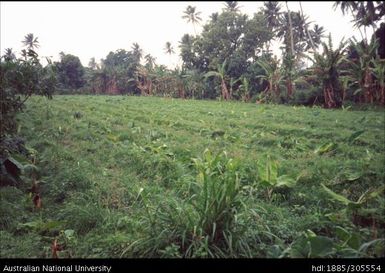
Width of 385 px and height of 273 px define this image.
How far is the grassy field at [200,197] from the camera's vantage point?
3.85m

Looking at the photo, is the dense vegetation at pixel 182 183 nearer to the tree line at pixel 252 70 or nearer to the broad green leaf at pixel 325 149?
the broad green leaf at pixel 325 149

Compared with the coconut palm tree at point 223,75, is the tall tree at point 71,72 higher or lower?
higher

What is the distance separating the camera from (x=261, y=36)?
3609cm

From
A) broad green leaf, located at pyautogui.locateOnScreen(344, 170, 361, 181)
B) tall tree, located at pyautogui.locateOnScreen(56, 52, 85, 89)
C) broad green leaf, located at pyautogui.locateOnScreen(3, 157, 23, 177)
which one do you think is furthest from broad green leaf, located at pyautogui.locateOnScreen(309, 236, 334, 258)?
tall tree, located at pyautogui.locateOnScreen(56, 52, 85, 89)

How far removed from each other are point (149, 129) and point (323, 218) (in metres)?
7.83

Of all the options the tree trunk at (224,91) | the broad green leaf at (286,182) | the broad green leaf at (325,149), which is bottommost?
the broad green leaf at (286,182)

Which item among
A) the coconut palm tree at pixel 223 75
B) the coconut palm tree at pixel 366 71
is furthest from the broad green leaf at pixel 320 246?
the coconut palm tree at pixel 223 75

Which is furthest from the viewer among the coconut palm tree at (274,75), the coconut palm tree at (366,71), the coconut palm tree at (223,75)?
the coconut palm tree at (223,75)

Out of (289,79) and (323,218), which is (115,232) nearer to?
(323,218)

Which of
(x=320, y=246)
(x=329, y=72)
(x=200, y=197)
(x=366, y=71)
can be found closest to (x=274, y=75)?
(x=329, y=72)

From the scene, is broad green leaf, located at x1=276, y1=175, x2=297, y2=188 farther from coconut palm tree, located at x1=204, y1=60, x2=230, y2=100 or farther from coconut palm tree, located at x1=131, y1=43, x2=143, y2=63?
coconut palm tree, located at x1=131, y1=43, x2=143, y2=63

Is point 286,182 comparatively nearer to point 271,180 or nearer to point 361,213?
point 271,180

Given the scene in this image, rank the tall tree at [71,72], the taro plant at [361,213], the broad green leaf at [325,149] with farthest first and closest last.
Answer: the tall tree at [71,72], the broad green leaf at [325,149], the taro plant at [361,213]
